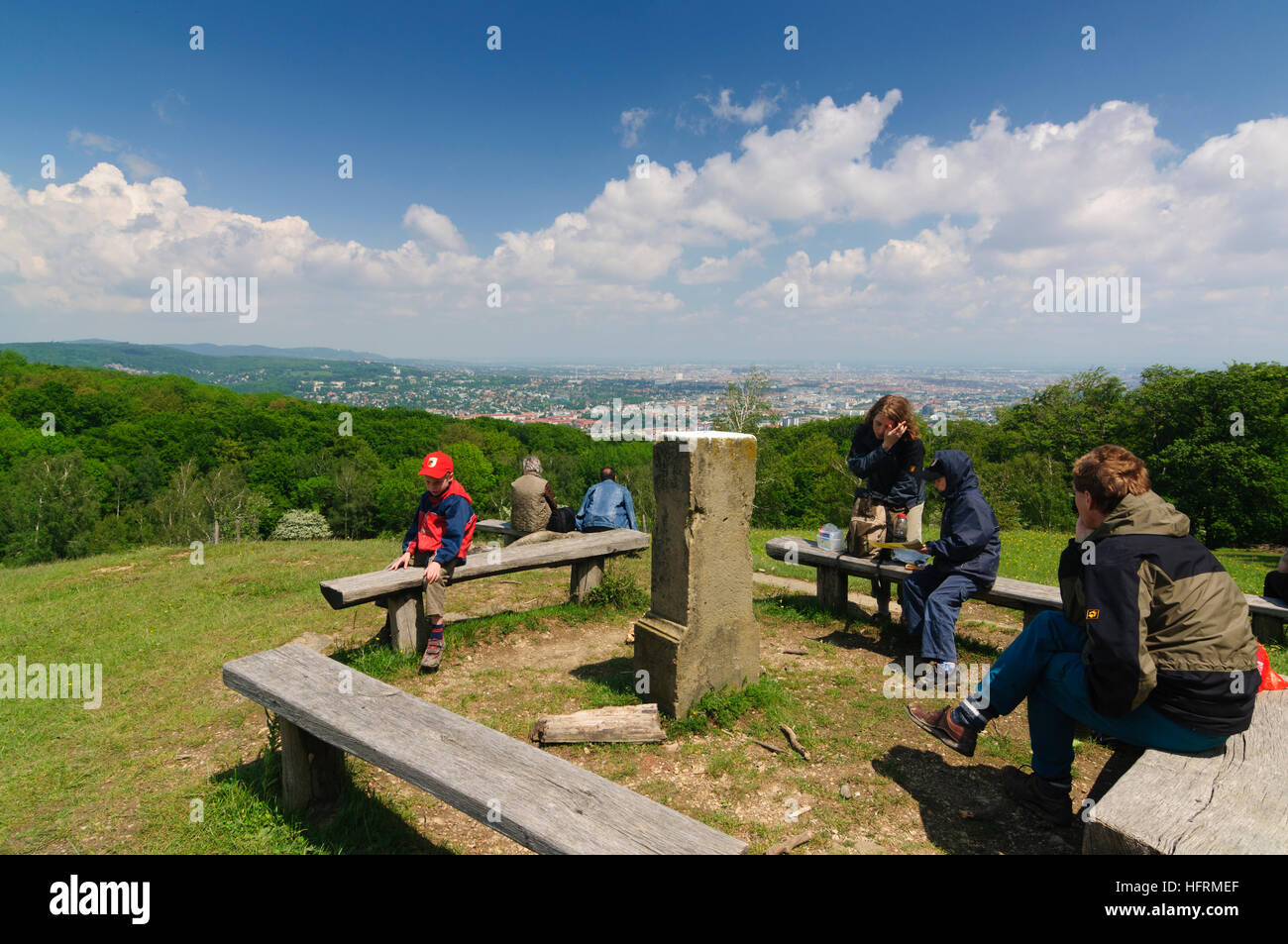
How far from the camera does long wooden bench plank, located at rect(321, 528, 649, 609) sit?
16.0 ft

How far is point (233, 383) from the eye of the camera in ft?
408

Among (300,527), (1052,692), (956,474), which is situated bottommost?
(300,527)

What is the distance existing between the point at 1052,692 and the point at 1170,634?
0.67 m

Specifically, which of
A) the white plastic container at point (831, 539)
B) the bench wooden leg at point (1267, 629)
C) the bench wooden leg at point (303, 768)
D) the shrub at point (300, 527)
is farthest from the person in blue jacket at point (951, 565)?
the shrub at point (300, 527)

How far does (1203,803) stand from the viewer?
2.31 meters

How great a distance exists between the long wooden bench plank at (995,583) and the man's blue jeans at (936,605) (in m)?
0.21

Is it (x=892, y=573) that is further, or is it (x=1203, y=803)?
(x=892, y=573)

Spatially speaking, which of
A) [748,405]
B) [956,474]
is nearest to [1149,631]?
[956,474]

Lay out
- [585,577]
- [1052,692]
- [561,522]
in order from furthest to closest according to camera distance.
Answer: [561,522], [585,577], [1052,692]

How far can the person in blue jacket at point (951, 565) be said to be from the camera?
468cm

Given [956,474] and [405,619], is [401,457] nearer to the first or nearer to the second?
[405,619]

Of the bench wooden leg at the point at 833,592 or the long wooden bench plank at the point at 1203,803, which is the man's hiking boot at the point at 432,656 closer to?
the bench wooden leg at the point at 833,592

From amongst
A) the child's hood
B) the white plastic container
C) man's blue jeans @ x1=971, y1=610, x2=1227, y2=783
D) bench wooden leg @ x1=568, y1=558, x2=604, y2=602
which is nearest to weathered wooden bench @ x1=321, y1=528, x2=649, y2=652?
bench wooden leg @ x1=568, y1=558, x2=604, y2=602

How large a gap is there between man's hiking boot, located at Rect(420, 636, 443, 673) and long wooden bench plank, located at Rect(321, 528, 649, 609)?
526 mm
